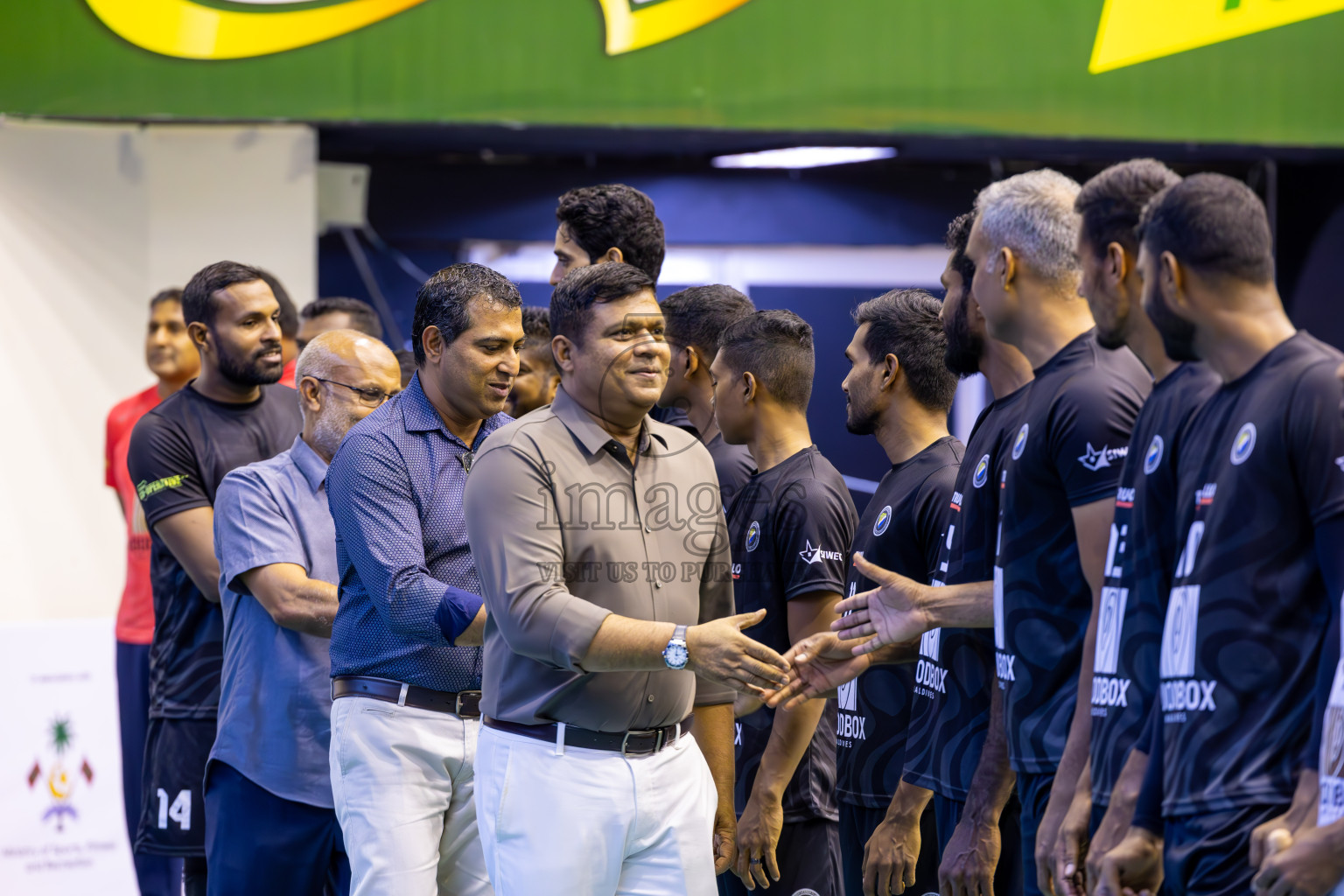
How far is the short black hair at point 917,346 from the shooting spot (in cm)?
349

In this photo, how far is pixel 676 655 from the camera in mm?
2574

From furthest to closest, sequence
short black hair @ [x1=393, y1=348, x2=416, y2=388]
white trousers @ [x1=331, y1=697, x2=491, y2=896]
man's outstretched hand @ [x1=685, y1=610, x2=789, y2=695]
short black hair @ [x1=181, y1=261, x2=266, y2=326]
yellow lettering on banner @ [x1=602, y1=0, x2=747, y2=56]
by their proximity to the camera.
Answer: yellow lettering on banner @ [x1=602, y1=0, x2=747, y2=56] → short black hair @ [x1=393, y1=348, x2=416, y2=388] → short black hair @ [x1=181, y1=261, x2=266, y2=326] → white trousers @ [x1=331, y1=697, x2=491, y2=896] → man's outstretched hand @ [x1=685, y1=610, x2=789, y2=695]

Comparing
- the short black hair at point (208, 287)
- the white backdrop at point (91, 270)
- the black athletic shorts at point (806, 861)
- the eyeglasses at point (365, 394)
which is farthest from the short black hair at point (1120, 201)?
the white backdrop at point (91, 270)

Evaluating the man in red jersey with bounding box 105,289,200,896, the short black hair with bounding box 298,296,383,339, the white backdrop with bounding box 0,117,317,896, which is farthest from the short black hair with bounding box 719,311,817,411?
the white backdrop with bounding box 0,117,317,896

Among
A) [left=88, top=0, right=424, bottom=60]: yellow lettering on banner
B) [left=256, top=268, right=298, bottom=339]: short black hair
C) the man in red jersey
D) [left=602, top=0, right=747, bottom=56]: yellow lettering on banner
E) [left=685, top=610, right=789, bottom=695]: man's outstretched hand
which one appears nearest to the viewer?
[left=685, top=610, right=789, bottom=695]: man's outstretched hand

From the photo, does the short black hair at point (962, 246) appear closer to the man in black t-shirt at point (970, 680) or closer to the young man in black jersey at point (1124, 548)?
the man in black t-shirt at point (970, 680)

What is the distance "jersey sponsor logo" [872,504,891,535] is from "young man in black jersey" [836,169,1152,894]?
0.53 meters

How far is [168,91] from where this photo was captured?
6254mm

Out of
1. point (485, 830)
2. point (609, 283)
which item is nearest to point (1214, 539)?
point (609, 283)

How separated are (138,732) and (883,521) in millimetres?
3025

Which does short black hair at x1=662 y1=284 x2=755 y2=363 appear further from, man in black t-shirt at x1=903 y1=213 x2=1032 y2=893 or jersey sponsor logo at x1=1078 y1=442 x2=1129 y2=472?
jersey sponsor logo at x1=1078 y1=442 x2=1129 y2=472

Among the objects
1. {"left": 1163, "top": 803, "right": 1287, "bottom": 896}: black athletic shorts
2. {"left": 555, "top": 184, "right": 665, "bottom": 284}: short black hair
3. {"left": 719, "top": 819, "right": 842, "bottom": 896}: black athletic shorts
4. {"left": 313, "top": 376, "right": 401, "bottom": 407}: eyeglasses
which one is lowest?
{"left": 719, "top": 819, "right": 842, "bottom": 896}: black athletic shorts

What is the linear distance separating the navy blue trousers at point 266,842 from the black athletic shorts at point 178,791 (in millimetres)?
567

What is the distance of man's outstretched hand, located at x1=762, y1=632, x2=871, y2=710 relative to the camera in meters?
2.90
